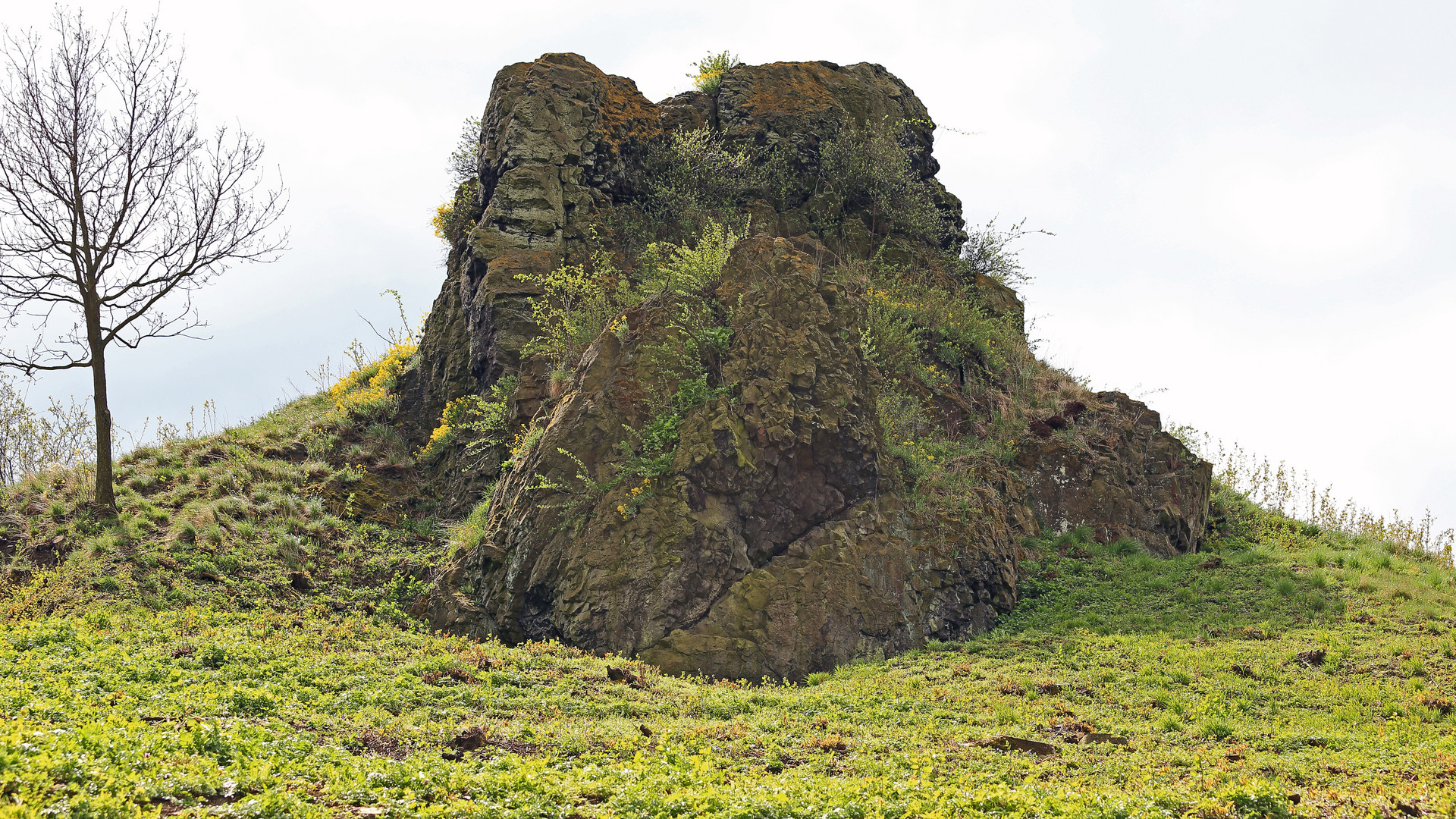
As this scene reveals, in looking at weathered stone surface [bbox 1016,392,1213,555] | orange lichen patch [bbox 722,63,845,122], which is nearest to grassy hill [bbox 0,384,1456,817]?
weathered stone surface [bbox 1016,392,1213,555]

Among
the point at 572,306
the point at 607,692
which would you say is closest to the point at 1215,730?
the point at 607,692

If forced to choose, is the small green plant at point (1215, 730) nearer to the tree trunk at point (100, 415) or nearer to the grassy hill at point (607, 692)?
the grassy hill at point (607, 692)

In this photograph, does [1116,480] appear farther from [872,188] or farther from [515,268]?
[515,268]

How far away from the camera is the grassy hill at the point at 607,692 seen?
549 cm

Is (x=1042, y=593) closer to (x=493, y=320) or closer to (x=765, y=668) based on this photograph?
(x=765, y=668)

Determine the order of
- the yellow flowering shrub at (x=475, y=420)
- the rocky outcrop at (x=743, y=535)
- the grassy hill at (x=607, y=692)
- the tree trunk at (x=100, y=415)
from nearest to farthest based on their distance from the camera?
1. the grassy hill at (x=607, y=692)
2. the rocky outcrop at (x=743, y=535)
3. the tree trunk at (x=100, y=415)
4. the yellow flowering shrub at (x=475, y=420)

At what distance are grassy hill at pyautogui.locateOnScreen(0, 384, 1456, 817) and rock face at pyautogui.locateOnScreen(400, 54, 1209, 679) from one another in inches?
29.1

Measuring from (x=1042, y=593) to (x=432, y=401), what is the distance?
1319 centimetres

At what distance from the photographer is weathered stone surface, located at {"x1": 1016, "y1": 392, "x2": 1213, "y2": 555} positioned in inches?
642

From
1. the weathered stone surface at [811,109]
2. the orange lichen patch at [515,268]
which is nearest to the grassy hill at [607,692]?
the orange lichen patch at [515,268]

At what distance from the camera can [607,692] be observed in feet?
30.0

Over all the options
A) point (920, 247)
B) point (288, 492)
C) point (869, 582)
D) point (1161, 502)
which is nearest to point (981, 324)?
point (920, 247)

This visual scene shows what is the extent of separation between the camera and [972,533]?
13.4 m

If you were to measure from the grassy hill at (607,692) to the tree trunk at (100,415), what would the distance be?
1.73ft
